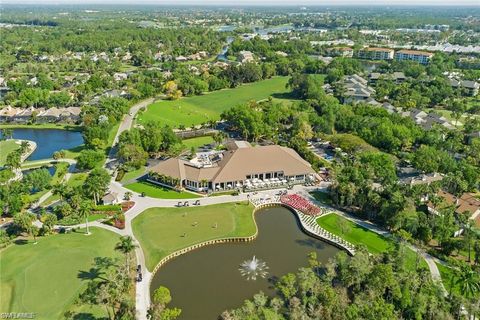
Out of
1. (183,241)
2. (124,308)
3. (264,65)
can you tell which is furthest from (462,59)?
(124,308)

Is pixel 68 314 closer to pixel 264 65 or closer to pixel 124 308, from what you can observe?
pixel 124 308

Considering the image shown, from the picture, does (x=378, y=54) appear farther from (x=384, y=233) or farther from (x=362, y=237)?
(x=362, y=237)

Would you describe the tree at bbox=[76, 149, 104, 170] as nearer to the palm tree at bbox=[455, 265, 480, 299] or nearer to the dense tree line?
the dense tree line

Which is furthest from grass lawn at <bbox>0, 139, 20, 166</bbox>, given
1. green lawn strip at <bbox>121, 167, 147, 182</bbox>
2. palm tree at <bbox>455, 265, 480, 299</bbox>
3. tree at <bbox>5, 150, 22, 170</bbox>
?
palm tree at <bbox>455, 265, 480, 299</bbox>

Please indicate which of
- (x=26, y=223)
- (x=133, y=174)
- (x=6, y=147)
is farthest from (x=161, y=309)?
(x=6, y=147)

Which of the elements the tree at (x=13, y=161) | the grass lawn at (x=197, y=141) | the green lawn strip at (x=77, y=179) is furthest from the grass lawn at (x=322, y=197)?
the tree at (x=13, y=161)

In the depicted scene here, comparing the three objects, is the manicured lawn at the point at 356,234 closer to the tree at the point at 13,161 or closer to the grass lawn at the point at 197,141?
the grass lawn at the point at 197,141
